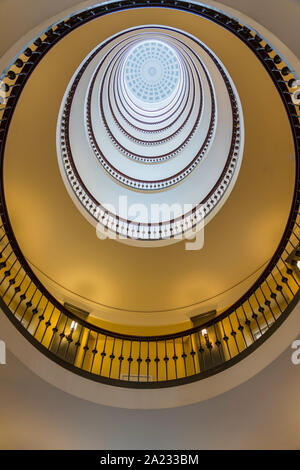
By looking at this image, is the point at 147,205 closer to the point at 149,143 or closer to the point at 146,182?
the point at 146,182

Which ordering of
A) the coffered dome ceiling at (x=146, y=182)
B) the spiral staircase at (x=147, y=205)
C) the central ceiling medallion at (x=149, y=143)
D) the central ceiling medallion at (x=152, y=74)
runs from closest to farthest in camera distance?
1. the spiral staircase at (x=147, y=205)
2. the coffered dome ceiling at (x=146, y=182)
3. the central ceiling medallion at (x=149, y=143)
4. the central ceiling medallion at (x=152, y=74)

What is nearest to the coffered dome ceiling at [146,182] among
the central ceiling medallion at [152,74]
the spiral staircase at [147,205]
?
the spiral staircase at [147,205]

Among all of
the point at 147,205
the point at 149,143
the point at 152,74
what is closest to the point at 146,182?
the point at 147,205

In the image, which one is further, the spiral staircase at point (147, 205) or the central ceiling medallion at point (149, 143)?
the central ceiling medallion at point (149, 143)

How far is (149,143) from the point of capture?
1184 cm

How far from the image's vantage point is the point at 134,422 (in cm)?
462

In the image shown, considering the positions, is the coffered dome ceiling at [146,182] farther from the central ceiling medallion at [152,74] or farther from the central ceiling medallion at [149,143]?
the central ceiling medallion at [152,74]

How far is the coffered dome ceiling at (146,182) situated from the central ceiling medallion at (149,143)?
0.15 ft

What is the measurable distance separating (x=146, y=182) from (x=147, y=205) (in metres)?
0.90

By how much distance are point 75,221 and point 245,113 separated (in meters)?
4.95

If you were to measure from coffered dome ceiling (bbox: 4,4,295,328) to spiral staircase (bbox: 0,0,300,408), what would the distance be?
0.03 metres

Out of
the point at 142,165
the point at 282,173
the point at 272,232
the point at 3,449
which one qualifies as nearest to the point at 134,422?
the point at 3,449

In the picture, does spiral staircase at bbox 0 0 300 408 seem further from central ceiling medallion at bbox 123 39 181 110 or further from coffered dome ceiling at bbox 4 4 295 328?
central ceiling medallion at bbox 123 39 181 110

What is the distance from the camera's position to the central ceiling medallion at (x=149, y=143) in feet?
25.6
